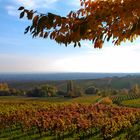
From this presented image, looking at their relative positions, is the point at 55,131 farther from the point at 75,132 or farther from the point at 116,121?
the point at 116,121

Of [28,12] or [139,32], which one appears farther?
[28,12]

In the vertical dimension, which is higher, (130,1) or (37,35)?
(130,1)

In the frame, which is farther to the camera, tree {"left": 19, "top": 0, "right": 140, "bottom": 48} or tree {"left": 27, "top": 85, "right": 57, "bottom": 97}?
tree {"left": 27, "top": 85, "right": 57, "bottom": 97}

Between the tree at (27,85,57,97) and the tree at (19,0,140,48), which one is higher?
the tree at (19,0,140,48)

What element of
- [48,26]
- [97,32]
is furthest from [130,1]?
[48,26]

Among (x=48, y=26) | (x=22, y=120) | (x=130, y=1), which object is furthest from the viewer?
(x=22, y=120)

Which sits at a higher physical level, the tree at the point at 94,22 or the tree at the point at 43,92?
the tree at the point at 94,22

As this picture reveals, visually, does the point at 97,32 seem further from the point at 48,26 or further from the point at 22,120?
the point at 22,120

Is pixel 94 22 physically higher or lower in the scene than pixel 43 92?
higher

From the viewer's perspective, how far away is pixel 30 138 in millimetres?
28328

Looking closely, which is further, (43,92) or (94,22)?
(43,92)

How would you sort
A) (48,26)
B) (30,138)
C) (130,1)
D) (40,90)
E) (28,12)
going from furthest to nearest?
(40,90)
(30,138)
(28,12)
(48,26)
(130,1)

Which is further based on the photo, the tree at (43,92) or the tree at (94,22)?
the tree at (43,92)

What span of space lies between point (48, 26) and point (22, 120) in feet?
95.5
